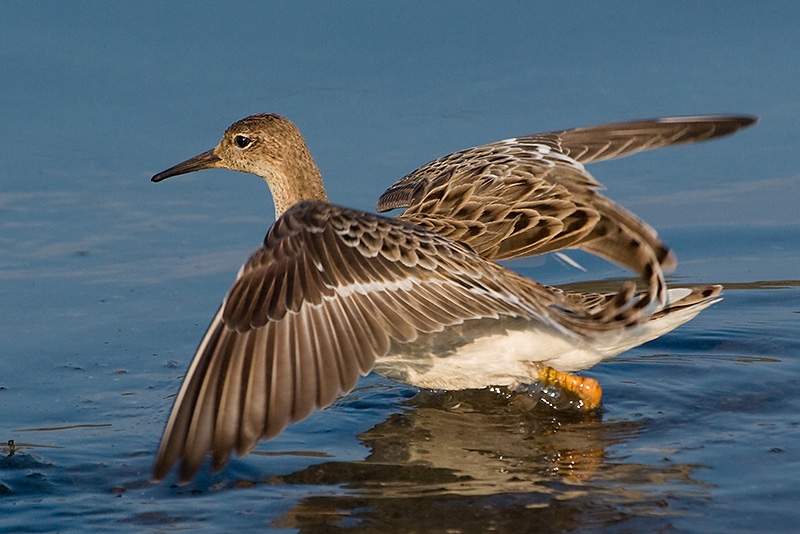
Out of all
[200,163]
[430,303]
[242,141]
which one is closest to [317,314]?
[430,303]

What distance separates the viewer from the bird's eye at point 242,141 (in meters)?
9.26

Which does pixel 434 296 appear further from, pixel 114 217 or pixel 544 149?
pixel 114 217

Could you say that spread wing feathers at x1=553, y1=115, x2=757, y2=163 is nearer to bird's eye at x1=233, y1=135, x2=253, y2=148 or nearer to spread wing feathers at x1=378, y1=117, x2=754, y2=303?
spread wing feathers at x1=378, y1=117, x2=754, y2=303

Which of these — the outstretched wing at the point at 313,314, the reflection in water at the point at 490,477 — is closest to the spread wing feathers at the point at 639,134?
the reflection in water at the point at 490,477

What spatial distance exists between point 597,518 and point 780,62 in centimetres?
734

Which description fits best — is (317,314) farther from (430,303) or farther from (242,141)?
(242,141)

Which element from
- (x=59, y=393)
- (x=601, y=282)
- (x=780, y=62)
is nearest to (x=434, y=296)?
(x=59, y=393)

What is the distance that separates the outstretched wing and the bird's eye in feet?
8.48

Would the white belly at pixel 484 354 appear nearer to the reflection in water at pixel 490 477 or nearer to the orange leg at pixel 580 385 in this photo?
the orange leg at pixel 580 385

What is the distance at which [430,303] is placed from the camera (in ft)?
21.9

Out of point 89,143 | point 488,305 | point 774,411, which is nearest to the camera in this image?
point 488,305

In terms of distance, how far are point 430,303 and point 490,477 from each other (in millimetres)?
1054

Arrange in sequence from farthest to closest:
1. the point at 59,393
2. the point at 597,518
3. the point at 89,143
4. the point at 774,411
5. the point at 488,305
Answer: the point at 89,143, the point at 59,393, the point at 774,411, the point at 488,305, the point at 597,518

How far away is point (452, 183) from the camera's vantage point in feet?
27.3
